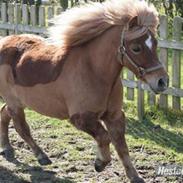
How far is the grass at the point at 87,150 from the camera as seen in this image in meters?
5.60

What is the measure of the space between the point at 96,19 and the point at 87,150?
6.67 ft

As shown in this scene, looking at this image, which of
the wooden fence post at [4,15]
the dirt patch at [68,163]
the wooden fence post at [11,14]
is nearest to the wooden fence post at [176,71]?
the dirt patch at [68,163]

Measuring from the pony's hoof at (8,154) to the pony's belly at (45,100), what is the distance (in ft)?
2.75

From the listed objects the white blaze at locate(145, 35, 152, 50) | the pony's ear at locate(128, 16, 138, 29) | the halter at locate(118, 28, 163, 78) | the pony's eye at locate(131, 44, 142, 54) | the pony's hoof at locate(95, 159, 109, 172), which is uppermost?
the pony's ear at locate(128, 16, 138, 29)

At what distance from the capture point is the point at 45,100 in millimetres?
5430

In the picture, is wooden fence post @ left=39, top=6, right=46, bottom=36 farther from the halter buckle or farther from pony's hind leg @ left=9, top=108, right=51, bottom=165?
the halter buckle

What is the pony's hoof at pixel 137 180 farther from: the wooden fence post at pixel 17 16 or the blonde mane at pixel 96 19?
the wooden fence post at pixel 17 16

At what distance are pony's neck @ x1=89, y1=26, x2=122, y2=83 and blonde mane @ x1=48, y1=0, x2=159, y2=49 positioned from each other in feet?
0.24

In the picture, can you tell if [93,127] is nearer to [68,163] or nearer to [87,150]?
[68,163]

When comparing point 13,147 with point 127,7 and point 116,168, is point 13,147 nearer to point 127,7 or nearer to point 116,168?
point 116,168

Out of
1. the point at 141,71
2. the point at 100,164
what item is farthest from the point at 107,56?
the point at 100,164

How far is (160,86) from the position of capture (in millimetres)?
4605

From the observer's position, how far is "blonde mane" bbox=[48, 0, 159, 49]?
4797 mm

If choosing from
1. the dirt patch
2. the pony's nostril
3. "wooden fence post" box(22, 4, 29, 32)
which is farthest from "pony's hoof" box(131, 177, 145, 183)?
"wooden fence post" box(22, 4, 29, 32)
